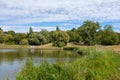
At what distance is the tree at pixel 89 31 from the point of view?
80.7m

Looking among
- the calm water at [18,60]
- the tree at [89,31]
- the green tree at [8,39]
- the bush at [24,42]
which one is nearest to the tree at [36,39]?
the bush at [24,42]

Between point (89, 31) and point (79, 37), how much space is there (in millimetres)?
4843

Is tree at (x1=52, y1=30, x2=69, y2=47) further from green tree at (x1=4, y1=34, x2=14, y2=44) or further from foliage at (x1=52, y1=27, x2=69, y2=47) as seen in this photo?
green tree at (x1=4, y1=34, x2=14, y2=44)

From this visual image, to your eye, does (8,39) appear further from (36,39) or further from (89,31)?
(89,31)

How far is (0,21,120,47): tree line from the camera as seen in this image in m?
75.8

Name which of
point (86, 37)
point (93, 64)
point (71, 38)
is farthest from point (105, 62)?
point (71, 38)

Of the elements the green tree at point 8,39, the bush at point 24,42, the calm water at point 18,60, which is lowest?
the calm water at point 18,60

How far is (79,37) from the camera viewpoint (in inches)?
3334

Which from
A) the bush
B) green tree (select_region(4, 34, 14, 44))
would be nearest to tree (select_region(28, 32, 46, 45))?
the bush

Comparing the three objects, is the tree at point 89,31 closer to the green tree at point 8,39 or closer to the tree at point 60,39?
the tree at point 60,39

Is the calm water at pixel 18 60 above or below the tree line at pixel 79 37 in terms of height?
below

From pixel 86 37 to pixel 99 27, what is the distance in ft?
18.2

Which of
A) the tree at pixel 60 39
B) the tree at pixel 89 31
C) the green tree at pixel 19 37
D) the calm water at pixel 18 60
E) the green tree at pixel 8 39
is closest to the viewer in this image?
the calm water at pixel 18 60

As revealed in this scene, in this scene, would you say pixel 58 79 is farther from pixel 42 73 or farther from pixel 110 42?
pixel 110 42
